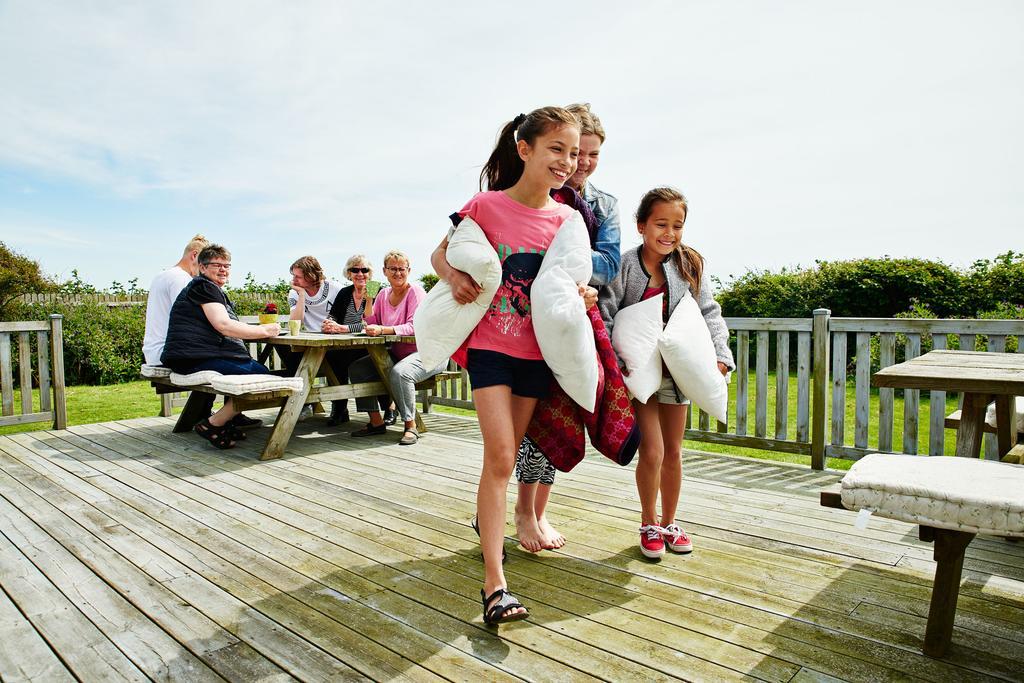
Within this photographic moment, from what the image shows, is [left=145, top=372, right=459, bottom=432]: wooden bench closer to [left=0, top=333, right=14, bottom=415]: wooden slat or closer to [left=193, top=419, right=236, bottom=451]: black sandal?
[left=193, top=419, right=236, bottom=451]: black sandal

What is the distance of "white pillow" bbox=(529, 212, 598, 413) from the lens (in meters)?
1.84

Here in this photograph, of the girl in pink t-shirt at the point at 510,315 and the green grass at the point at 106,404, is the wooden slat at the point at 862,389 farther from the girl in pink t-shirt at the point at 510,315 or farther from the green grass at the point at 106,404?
the green grass at the point at 106,404

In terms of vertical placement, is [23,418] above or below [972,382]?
below

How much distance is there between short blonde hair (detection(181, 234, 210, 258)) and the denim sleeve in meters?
3.81

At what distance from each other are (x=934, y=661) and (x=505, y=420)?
1.28 m

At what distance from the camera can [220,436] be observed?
4566mm

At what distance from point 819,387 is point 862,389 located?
25 cm

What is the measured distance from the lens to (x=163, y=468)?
398 centimetres

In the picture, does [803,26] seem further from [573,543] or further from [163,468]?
[163,468]

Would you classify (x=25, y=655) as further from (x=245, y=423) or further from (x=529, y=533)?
(x=245, y=423)

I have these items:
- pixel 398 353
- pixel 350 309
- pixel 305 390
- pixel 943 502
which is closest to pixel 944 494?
pixel 943 502

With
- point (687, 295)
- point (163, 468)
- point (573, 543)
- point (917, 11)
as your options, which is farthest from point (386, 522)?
point (917, 11)

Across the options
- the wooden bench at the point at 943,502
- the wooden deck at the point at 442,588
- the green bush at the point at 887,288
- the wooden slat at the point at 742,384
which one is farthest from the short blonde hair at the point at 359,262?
the green bush at the point at 887,288

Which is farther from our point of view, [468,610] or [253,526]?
[253,526]
